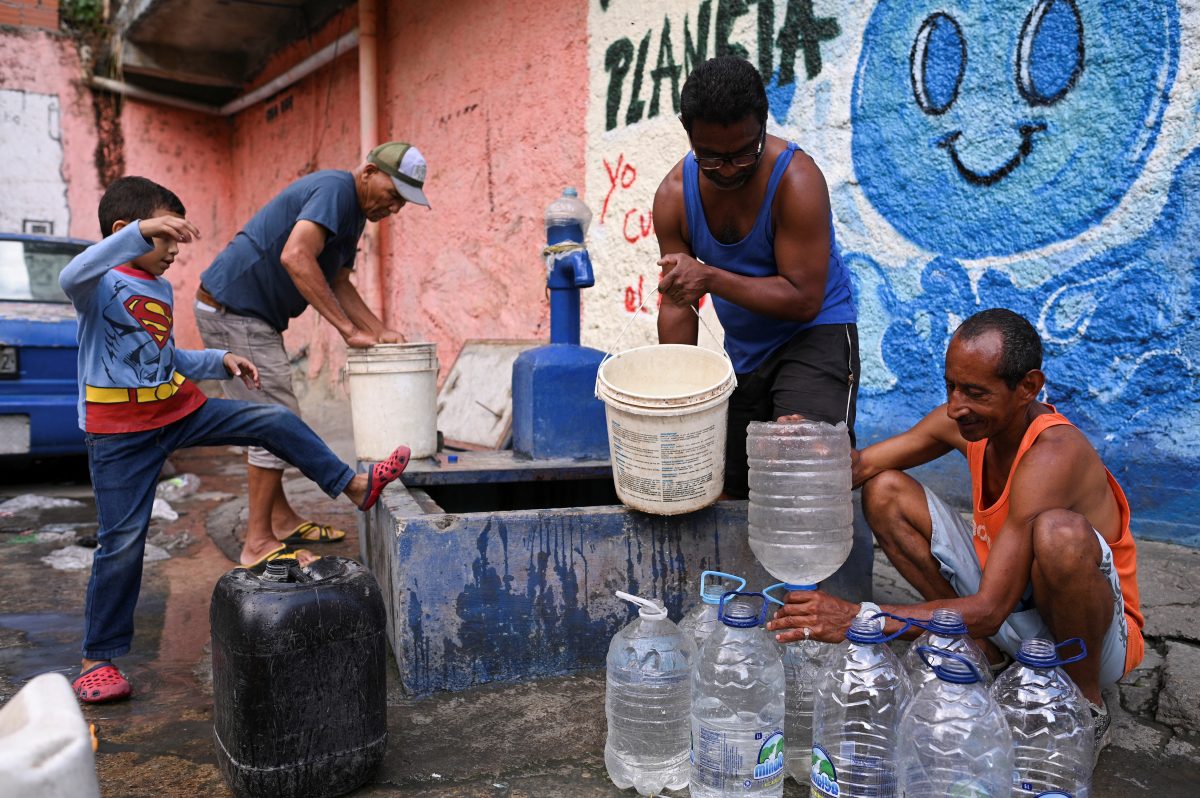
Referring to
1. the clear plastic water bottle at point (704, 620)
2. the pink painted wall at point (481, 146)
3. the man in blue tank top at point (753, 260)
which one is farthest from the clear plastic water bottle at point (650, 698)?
the pink painted wall at point (481, 146)

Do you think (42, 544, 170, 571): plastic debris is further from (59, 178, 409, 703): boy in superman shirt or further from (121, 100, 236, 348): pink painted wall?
(121, 100, 236, 348): pink painted wall

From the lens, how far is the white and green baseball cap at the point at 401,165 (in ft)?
13.9

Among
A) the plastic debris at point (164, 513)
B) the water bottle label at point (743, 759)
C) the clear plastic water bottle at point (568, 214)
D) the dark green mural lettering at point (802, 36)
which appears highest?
the dark green mural lettering at point (802, 36)

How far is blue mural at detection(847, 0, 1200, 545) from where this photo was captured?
3.57 m

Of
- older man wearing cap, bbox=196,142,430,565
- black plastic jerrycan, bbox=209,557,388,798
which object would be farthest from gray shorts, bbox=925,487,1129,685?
older man wearing cap, bbox=196,142,430,565

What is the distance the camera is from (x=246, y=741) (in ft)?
6.92

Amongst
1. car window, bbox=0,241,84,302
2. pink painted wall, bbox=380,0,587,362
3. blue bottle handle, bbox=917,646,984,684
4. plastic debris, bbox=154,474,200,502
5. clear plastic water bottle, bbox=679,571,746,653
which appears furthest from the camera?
pink painted wall, bbox=380,0,587,362

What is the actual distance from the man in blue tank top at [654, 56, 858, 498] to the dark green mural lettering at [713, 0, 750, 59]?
2.49m

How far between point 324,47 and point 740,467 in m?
8.91

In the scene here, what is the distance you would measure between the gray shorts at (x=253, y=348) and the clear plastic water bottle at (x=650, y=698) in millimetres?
2541

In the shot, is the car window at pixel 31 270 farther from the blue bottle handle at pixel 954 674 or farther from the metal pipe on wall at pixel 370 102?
the blue bottle handle at pixel 954 674

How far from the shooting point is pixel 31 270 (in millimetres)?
6434

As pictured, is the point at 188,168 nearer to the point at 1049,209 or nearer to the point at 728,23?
the point at 728,23

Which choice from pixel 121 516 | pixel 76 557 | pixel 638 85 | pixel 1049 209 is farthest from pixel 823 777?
pixel 638 85
